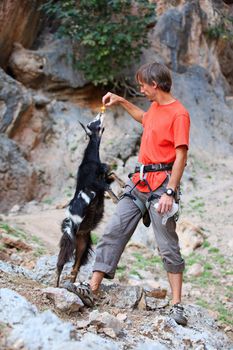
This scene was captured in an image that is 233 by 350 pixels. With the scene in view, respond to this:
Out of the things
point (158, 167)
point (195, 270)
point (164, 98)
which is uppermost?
point (164, 98)

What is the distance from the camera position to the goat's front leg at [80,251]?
4.13 meters

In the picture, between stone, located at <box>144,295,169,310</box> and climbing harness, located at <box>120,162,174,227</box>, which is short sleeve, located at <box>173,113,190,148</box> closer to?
climbing harness, located at <box>120,162,174,227</box>

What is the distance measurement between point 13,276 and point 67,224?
565 millimetres

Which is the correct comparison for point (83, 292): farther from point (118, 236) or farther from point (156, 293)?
point (156, 293)

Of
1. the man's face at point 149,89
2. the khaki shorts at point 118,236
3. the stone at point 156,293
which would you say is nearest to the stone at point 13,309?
the khaki shorts at point 118,236

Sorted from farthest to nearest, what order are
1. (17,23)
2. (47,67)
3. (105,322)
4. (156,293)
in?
(47,67) < (17,23) < (156,293) < (105,322)

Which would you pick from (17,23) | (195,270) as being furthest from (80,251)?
(17,23)

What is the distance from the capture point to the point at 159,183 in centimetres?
363

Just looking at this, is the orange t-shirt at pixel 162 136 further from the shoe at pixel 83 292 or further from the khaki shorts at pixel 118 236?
the shoe at pixel 83 292

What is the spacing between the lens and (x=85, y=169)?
4223mm

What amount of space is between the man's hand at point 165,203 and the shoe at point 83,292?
2.38 feet

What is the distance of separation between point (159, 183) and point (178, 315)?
90 cm

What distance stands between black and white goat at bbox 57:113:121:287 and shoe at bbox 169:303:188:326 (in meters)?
0.88

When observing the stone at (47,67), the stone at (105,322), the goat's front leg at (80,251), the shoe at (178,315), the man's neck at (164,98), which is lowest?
the stone at (47,67)
